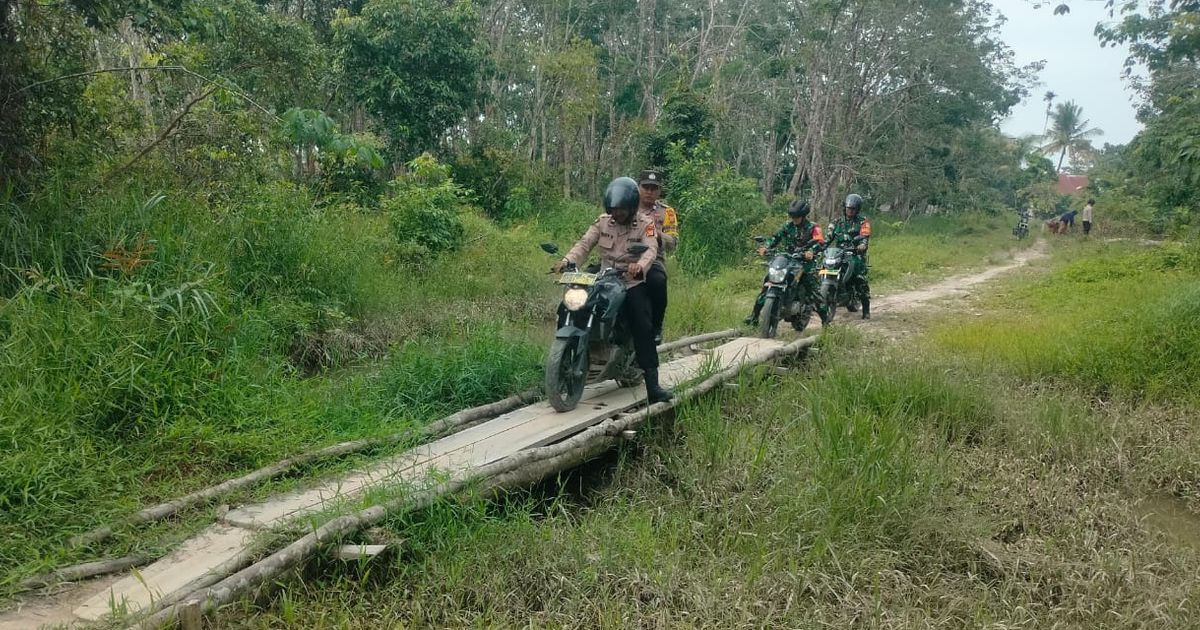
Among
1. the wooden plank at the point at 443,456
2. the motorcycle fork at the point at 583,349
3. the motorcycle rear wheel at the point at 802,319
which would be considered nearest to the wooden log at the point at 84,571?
the wooden plank at the point at 443,456

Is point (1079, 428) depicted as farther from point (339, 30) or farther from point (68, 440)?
point (339, 30)

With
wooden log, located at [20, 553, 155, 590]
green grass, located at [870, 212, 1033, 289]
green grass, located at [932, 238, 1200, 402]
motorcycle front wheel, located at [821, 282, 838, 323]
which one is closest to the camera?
wooden log, located at [20, 553, 155, 590]

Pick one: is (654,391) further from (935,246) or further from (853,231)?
(935,246)

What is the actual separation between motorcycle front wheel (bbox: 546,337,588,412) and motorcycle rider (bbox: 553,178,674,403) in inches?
16.1

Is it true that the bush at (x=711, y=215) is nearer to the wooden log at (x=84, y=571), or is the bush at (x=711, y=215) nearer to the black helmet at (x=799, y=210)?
the black helmet at (x=799, y=210)

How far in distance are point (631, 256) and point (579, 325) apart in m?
0.62

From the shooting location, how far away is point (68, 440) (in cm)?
385

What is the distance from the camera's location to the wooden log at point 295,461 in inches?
135

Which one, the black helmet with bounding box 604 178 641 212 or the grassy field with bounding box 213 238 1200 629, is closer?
the grassy field with bounding box 213 238 1200 629

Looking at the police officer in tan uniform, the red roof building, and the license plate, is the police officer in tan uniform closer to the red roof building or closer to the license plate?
the license plate

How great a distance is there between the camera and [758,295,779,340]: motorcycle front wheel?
7.91 metres

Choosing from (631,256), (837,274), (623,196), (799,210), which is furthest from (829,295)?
(623,196)

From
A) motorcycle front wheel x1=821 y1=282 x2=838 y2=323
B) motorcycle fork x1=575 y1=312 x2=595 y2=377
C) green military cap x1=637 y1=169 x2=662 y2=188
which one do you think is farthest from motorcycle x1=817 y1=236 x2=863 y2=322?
motorcycle fork x1=575 y1=312 x2=595 y2=377

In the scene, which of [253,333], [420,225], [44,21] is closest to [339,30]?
[420,225]
